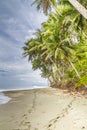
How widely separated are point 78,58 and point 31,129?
2657cm

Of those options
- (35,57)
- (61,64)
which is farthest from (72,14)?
(35,57)

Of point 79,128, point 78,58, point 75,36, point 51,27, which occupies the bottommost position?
point 79,128

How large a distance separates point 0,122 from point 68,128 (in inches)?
118

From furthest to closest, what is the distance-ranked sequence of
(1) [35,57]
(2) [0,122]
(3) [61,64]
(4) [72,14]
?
(1) [35,57] < (3) [61,64] < (4) [72,14] < (2) [0,122]

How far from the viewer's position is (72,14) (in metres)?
17.8

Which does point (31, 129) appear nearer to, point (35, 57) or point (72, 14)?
point (72, 14)

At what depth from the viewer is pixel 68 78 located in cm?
3353

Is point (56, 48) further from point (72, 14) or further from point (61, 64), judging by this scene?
point (72, 14)

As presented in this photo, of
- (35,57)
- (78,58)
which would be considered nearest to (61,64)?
(35,57)

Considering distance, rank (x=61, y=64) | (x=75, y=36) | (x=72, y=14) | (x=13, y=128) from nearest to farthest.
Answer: (x=13, y=128)
(x=72, y=14)
(x=75, y=36)
(x=61, y=64)

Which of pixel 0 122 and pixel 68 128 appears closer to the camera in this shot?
pixel 68 128

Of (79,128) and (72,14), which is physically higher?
(72,14)

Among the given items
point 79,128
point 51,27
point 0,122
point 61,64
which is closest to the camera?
point 79,128

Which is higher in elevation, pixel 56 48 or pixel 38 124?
pixel 56 48
